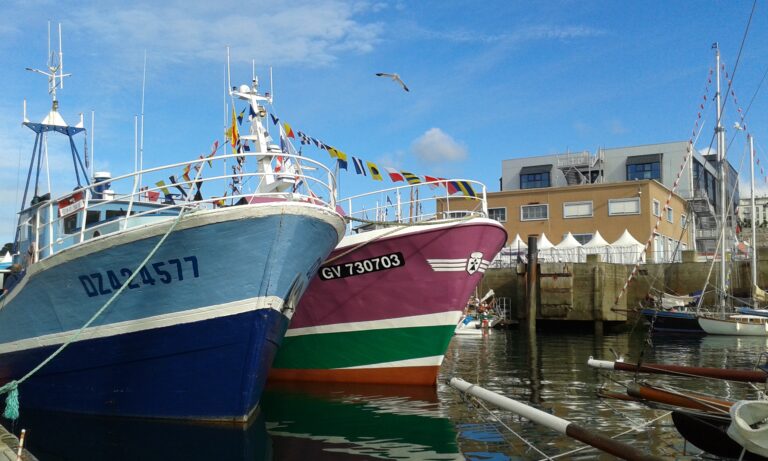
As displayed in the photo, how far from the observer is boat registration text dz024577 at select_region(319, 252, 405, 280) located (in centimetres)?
1421

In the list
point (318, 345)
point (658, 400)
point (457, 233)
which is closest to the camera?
point (658, 400)

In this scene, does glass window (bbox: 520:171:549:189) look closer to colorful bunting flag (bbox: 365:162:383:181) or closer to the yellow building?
the yellow building

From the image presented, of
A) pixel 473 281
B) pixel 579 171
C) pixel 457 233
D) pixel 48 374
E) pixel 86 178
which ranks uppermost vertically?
pixel 579 171

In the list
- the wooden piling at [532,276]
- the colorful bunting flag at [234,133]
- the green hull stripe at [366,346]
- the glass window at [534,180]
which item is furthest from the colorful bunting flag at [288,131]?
→ the glass window at [534,180]

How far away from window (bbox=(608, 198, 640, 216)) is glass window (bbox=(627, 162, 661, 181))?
1419cm

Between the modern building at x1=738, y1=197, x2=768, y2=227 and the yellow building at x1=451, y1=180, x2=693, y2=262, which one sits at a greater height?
the modern building at x1=738, y1=197, x2=768, y2=227

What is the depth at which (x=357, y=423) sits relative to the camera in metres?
10.9

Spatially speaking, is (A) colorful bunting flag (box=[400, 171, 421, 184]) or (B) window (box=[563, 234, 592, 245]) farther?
(B) window (box=[563, 234, 592, 245])

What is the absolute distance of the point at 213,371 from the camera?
34.1 feet

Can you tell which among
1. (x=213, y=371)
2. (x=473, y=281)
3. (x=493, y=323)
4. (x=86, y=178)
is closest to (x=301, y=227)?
(x=213, y=371)

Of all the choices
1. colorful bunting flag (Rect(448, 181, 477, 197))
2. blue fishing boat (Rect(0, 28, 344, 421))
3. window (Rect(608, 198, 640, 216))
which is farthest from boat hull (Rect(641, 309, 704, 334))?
blue fishing boat (Rect(0, 28, 344, 421))

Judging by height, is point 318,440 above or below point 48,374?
below

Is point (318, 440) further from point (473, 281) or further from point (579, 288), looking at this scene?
point (579, 288)

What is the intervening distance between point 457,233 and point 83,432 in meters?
7.63
